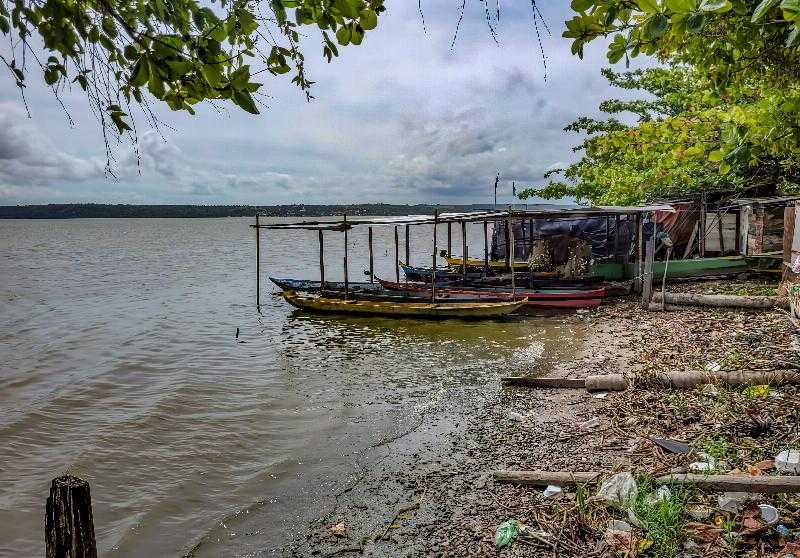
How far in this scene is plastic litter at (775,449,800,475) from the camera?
4246mm

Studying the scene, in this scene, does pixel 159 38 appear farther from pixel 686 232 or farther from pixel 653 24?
pixel 686 232

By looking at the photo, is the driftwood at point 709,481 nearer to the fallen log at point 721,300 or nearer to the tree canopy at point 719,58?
the tree canopy at point 719,58

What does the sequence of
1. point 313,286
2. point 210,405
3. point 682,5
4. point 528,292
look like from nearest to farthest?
1. point 682,5
2. point 210,405
3. point 528,292
4. point 313,286

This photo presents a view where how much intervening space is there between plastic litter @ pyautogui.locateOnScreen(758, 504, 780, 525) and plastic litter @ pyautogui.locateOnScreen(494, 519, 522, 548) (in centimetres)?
176

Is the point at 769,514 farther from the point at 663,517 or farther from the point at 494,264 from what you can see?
the point at 494,264

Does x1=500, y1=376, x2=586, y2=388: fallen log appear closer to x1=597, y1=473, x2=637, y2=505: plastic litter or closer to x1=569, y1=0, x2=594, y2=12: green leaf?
x1=597, y1=473, x2=637, y2=505: plastic litter

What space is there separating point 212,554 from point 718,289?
1567 centimetres

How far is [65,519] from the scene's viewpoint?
9.08 ft

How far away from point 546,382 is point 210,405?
5.97 meters

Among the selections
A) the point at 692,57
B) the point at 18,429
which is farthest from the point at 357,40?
the point at 18,429

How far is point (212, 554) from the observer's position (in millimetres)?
5098

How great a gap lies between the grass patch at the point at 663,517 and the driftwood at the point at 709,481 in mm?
138

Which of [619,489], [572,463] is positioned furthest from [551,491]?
[572,463]

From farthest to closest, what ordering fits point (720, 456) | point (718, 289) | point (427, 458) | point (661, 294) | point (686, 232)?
point (686, 232) < point (718, 289) < point (661, 294) < point (427, 458) < point (720, 456)
